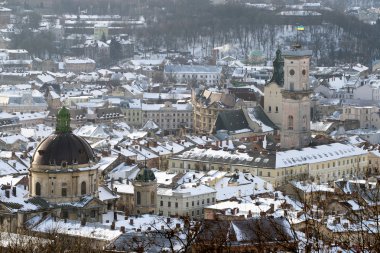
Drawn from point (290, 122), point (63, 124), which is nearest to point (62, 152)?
point (63, 124)

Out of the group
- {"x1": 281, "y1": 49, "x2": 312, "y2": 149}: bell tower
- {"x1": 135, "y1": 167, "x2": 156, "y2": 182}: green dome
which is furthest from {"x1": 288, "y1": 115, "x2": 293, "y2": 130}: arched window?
{"x1": 135, "y1": 167, "x2": 156, "y2": 182}: green dome

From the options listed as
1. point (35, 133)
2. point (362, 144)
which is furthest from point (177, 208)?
point (35, 133)

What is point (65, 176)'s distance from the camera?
5816 cm

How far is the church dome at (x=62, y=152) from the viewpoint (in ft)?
191

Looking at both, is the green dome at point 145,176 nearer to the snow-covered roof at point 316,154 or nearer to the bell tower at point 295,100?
the snow-covered roof at point 316,154

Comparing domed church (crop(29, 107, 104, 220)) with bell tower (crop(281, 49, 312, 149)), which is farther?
bell tower (crop(281, 49, 312, 149))

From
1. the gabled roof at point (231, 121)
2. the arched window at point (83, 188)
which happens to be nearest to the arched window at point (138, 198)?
the arched window at point (83, 188)

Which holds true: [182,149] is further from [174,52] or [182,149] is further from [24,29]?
[24,29]

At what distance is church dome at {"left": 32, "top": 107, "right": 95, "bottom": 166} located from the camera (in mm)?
58219

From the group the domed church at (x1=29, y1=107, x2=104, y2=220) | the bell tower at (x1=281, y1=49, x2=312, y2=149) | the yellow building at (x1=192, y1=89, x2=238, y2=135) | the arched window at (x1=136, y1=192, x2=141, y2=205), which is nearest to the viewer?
the domed church at (x1=29, y1=107, x2=104, y2=220)

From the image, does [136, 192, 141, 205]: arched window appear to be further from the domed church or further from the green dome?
the domed church

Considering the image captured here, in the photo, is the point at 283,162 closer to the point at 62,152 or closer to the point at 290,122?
the point at 290,122

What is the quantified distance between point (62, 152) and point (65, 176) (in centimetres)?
111

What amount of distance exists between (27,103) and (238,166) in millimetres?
46268
